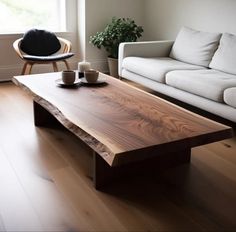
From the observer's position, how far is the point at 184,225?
1.75 meters

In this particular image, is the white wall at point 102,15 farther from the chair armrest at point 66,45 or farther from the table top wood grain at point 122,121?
the table top wood grain at point 122,121

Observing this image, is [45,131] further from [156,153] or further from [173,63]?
[173,63]

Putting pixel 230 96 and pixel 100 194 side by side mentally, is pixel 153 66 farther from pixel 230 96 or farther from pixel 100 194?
pixel 100 194

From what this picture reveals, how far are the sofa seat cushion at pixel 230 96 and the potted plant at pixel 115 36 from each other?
7.00 feet

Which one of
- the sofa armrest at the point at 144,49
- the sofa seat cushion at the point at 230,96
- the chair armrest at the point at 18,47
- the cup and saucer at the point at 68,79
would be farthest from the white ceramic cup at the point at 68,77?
the chair armrest at the point at 18,47

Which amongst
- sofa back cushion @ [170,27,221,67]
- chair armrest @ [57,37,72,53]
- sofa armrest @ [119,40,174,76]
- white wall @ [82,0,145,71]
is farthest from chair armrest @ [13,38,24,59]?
sofa back cushion @ [170,27,221,67]

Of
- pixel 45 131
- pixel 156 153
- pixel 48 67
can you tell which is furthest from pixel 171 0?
pixel 156 153

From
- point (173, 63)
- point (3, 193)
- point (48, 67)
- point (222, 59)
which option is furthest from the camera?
point (48, 67)

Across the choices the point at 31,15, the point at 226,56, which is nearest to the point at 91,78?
the point at 226,56

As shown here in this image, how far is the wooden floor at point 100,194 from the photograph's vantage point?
1765mm

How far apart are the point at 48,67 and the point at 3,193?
3.14 meters

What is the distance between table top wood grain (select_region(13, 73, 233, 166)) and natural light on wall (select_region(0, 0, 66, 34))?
Result: 7.38 feet

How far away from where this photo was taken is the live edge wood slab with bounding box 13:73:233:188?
5.80 ft

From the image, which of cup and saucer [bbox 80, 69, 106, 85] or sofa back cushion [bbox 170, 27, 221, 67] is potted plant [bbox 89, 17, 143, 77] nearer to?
sofa back cushion [bbox 170, 27, 221, 67]
